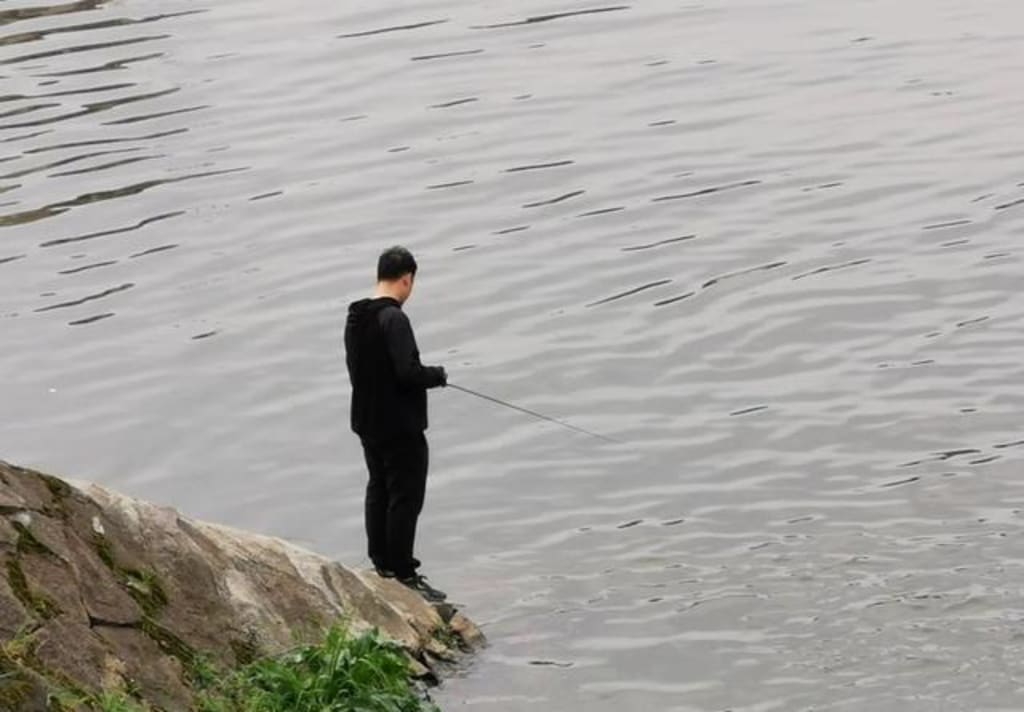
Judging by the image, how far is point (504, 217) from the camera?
2266cm

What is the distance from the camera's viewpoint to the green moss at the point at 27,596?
10.0 m

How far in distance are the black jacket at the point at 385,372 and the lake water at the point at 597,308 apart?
1422 millimetres

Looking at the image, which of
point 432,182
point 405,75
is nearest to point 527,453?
point 432,182

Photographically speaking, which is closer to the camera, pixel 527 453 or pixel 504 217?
pixel 527 453

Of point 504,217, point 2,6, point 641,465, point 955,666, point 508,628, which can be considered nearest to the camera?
point 955,666

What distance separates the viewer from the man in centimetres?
1351

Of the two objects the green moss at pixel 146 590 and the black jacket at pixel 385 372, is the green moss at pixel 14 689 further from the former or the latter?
the black jacket at pixel 385 372

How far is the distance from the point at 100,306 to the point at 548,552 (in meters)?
7.05

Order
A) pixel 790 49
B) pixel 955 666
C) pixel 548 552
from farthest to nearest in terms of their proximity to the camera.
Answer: pixel 790 49 → pixel 548 552 → pixel 955 666

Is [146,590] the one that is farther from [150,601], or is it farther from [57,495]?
[57,495]

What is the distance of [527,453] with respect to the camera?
56.1ft

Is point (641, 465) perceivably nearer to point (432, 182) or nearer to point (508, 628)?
point (508, 628)

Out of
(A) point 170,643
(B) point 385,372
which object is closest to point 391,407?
(B) point 385,372

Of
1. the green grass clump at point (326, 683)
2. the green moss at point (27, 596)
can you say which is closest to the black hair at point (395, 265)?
the green grass clump at point (326, 683)
